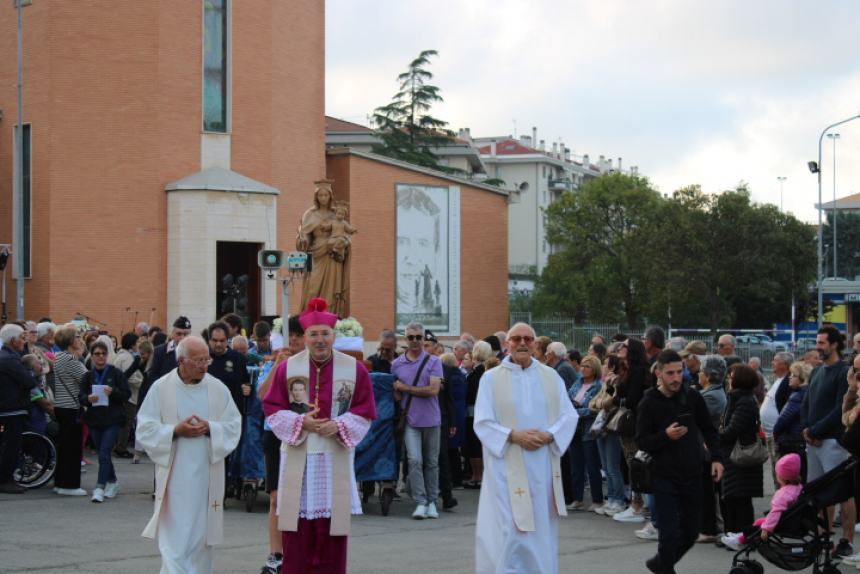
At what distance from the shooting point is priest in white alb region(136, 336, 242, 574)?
9.17 metres

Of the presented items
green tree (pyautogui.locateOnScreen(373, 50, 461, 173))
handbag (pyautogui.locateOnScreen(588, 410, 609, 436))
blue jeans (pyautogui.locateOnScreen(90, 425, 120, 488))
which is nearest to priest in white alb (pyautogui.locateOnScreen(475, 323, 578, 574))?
handbag (pyautogui.locateOnScreen(588, 410, 609, 436))

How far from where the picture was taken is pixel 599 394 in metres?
15.0

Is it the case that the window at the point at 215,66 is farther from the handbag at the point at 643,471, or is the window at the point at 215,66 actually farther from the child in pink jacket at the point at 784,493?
the child in pink jacket at the point at 784,493

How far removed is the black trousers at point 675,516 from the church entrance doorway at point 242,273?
29.9 m

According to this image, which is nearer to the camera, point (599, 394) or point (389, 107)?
point (599, 394)

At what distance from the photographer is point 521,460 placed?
9.69 m

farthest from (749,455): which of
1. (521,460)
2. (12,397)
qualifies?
(12,397)

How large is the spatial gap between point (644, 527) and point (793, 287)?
5001 centimetres

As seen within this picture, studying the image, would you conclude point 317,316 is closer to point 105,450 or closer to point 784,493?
point 784,493

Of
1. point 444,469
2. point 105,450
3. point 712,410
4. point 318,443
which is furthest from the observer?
point 105,450

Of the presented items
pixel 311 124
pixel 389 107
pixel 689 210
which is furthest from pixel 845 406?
pixel 389 107

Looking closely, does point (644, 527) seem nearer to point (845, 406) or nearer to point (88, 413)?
point (845, 406)

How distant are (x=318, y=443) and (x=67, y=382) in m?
7.92

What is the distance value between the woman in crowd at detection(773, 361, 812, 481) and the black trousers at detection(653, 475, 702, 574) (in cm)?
363
